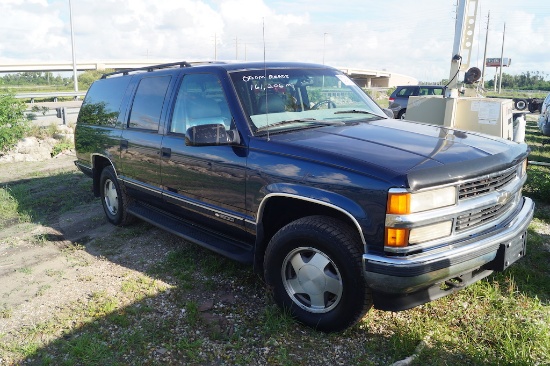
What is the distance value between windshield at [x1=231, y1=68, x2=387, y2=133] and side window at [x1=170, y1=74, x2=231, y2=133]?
0.20m

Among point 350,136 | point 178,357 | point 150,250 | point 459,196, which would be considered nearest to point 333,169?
point 350,136

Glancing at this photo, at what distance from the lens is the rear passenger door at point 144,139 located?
16.0ft

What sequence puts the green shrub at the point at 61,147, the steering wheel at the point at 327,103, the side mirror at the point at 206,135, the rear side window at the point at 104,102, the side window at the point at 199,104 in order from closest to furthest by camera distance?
1. the side mirror at the point at 206,135
2. the side window at the point at 199,104
3. the steering wheel at the point at 327,103
4. the rear side window at the point at 104,102
5. the green shrub at the point at 61,147

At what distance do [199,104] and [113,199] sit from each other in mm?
2386

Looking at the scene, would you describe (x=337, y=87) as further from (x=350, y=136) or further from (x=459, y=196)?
(x=459, y=196)

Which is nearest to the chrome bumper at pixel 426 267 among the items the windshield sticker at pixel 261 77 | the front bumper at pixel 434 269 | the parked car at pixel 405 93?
the front bumper at pixel 434 269

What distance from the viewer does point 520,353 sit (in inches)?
120

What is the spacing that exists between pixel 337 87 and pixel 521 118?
5.06m

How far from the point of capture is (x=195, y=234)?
14.9 feet

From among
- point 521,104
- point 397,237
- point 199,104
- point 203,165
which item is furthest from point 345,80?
point 521,104

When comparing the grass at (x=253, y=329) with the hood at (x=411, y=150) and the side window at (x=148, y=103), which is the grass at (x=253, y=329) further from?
the side window at (x=148, y=103)

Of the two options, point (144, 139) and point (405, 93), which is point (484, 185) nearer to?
point (144, 139)

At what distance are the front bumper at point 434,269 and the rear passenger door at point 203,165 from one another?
4.45 feet

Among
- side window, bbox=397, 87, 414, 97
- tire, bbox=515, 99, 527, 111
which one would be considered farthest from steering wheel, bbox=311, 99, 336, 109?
tire, bbox=515, 99, 527, 111
